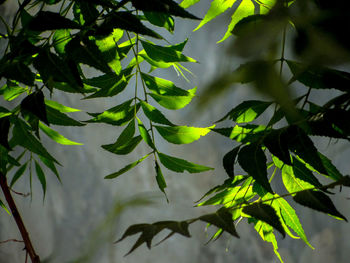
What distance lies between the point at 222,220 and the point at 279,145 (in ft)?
0.27

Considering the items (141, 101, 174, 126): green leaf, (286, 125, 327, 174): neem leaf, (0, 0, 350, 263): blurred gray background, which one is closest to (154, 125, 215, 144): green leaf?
(141, 101, 174, 126): green leaf

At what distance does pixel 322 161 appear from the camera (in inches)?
11.7

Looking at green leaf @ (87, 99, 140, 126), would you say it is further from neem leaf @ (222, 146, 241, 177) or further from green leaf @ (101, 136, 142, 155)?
neem leaf @ (222, 146, 241, 177)

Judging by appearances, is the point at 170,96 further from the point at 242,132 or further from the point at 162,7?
the point at 162,7

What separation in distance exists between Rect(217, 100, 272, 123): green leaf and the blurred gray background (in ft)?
4.63

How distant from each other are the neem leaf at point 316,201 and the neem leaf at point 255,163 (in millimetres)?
36

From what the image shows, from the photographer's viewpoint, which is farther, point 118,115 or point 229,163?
point 118,115

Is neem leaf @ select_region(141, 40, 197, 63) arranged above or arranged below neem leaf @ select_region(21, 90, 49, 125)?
above

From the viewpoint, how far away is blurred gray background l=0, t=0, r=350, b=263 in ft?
5.86

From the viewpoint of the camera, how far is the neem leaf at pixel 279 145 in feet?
0.87

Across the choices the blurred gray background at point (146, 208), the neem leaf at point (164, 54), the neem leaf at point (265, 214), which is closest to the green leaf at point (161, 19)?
the neem leaf at point (164, 54)

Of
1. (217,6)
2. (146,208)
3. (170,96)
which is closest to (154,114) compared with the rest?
(170,96)

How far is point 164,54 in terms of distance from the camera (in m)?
0.39

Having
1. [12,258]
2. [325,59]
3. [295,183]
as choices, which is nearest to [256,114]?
[295,183]
